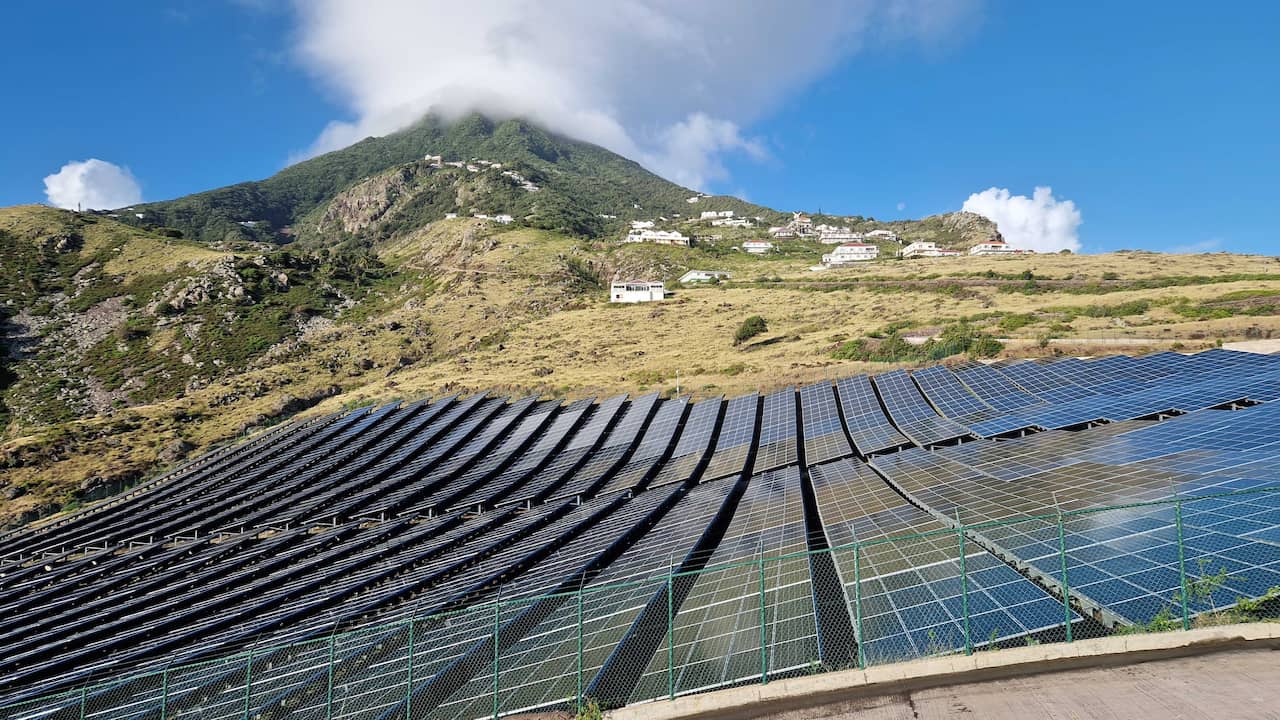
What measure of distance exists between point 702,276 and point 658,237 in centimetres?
5314

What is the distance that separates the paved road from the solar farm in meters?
0.97

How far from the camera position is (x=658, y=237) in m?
188

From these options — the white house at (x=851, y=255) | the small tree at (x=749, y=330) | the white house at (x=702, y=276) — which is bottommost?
the small tree at (x=749, y=330)

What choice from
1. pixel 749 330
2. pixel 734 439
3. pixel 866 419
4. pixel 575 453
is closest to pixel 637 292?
pixel 749 330

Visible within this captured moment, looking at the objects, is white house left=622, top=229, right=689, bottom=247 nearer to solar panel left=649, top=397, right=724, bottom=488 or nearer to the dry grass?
the dry grass

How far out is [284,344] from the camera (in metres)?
99.4

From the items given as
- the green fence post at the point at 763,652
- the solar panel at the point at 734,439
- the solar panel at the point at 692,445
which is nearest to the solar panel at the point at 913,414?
the solar panel at the point at 734,439

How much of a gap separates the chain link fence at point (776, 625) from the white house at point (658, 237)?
538 ft

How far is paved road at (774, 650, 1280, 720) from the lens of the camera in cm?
1019

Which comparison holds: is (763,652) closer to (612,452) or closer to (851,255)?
(612,452)

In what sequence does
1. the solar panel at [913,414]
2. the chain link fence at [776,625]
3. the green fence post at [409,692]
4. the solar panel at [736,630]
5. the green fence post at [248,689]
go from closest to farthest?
the chain link fence at [776,625] < the solar panel at [736,630] < the green fence post at [409,692] < the green fence post at [248,689] < the solar panel at [913,414]

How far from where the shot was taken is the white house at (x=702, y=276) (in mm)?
136125

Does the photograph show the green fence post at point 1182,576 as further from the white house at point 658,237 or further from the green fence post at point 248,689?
the white house at point 658,237

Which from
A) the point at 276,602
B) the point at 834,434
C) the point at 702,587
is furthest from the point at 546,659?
the point at 834,434
